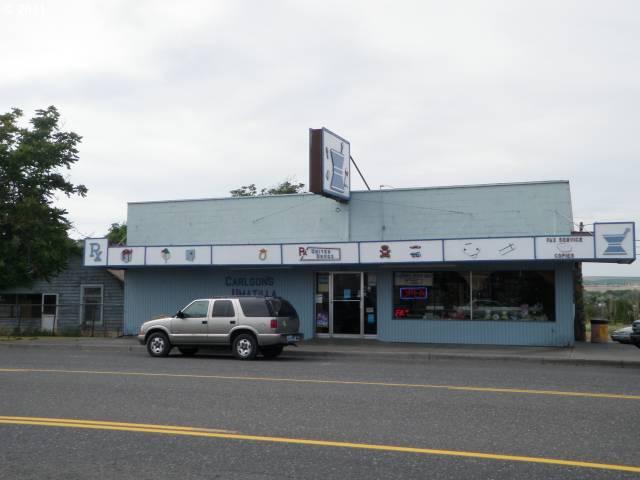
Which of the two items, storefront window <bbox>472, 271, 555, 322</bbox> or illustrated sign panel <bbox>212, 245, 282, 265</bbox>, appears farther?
illustrated sign panel <bbox>212, 245, 282, 265</bbox>

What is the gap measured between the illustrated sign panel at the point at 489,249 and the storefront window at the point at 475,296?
1537mm

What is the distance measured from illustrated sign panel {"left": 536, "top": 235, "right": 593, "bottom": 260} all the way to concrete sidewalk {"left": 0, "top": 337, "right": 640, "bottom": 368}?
253cm

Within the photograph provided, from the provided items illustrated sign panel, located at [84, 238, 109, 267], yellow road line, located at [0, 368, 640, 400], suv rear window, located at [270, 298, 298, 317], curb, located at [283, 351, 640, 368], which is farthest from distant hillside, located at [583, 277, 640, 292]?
yellow road line, located at [0, 368, 640, 400]

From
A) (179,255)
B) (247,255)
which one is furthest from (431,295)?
(179,255)

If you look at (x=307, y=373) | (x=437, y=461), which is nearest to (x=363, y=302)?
(x=307, y=373)

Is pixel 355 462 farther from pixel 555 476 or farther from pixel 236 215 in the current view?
pixel 236 215

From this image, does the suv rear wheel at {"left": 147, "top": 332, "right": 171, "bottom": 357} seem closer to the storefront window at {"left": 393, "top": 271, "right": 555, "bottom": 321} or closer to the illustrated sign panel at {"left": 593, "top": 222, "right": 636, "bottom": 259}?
the storefront window at {"left": 393, "top": 271, "right": 555, "bottom": 321}

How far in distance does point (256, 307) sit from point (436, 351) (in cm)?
502

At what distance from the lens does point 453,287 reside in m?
20.6

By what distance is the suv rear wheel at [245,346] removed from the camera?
55.0 ft

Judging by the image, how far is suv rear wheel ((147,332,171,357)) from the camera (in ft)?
58.0

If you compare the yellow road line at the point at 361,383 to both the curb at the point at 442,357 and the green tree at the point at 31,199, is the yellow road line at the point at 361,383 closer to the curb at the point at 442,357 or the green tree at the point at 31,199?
the curb at the point at 442,357

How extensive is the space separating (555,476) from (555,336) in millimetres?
14394

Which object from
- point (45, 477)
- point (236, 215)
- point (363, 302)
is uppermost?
point (236, 215)
